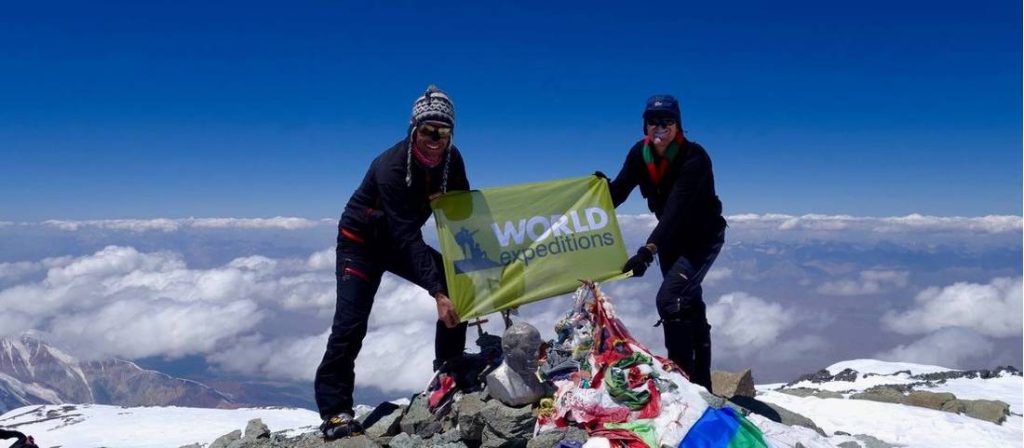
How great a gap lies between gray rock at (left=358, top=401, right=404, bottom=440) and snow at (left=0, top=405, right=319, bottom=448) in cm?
4590

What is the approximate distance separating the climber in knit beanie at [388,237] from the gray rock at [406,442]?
691 mm

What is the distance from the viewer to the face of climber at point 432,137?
6.53 m

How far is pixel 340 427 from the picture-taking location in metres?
7.05

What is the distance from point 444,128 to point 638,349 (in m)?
3.16

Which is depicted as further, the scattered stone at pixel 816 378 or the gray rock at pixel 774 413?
the scattered stone at pixel 816 378

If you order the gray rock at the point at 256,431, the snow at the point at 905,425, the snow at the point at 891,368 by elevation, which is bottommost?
the snow at the point at 891,368

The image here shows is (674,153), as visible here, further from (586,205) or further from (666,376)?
(666,376)

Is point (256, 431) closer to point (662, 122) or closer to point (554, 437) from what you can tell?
point (554, 437)

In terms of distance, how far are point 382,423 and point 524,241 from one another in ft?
9.12

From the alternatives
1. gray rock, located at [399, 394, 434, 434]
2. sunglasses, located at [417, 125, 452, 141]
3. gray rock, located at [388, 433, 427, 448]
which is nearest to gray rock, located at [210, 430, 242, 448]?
gray rock, located at [399, 394, 434, 434]

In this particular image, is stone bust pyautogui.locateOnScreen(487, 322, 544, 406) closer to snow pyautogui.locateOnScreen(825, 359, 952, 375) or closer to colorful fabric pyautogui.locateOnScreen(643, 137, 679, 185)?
colorful fabric pyautogui.locateOnScreen(643, 137, 679, 185)

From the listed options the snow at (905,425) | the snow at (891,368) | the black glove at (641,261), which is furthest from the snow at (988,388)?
the black glove at (641,261)

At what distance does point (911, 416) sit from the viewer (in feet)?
43.5

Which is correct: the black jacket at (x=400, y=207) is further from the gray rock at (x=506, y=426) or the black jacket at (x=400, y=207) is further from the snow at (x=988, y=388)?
the snow at (x=988, y=388)
